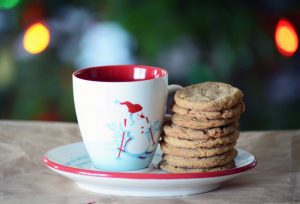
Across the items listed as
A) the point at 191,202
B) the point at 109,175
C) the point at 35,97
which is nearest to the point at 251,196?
the point at 191,202

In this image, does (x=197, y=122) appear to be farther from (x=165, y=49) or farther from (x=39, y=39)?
(x=39, y=39)

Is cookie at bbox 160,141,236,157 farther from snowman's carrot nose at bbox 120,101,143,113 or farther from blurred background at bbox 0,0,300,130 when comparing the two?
blurred background at bbox 0,0,300,130

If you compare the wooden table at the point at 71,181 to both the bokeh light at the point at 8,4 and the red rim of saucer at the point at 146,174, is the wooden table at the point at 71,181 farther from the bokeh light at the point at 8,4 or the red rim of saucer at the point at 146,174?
the bokeh light at the point at 8,4

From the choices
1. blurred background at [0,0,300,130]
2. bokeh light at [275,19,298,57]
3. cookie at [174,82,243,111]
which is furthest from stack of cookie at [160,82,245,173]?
bokeh light at [275,19,298,57]

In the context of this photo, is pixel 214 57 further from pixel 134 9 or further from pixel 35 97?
pixel 35 97

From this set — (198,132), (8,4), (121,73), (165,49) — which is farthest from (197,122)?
(8,4)

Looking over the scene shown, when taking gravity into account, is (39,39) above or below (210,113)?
below
